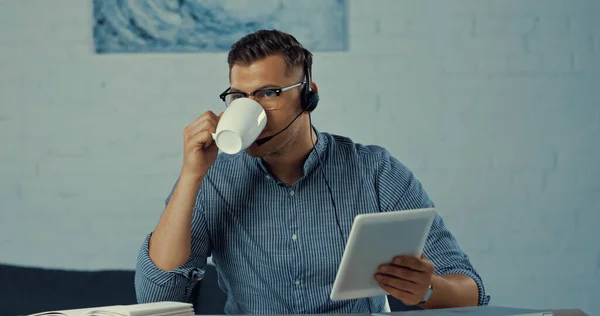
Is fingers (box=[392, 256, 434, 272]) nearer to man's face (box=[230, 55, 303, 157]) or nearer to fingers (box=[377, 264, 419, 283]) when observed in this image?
fingers (box=[377, 264, 419, 283])

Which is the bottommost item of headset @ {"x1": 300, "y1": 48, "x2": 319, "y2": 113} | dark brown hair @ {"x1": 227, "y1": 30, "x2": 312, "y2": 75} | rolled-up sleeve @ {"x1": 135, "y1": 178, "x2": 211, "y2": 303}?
rolled-up sleeve @ {"x1": 135, "y1": 178, "x2": 211, "y2": 303}

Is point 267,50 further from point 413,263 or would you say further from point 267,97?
point 413,263

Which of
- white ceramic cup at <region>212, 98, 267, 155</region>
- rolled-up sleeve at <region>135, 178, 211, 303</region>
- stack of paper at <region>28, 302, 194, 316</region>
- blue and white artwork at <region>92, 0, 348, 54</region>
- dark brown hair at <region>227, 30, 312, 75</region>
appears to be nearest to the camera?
stack of paper at <region>28, 302, 194, 316</region>

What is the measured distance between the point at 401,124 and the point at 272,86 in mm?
1258

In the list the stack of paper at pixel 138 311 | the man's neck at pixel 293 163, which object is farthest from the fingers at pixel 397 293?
the man's neck at pixel 293 163

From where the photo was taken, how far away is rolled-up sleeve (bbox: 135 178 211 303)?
158cm

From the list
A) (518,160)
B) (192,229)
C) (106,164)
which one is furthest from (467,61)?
(192,229)

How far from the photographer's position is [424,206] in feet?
5.93

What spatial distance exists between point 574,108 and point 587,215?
1.33ft

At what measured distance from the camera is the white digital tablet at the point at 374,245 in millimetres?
Answer: 1291

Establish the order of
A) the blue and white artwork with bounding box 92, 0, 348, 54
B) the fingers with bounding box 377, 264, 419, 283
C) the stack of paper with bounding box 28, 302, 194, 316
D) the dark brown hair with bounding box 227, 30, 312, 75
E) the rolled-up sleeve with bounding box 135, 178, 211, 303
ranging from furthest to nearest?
the blue and white artwork with bounding box 92, 0, 348, 54
the dark brown hair with bounding box 227, 30, 312, 75
the rolled-up sleeve with bounding box 135, 178, 211, 303
the fingers with bounding box 377, 264, 419, 283
the stack of paper with bounding box 28, 302, 194, 316

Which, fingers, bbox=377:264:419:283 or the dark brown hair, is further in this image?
the dark brown hair

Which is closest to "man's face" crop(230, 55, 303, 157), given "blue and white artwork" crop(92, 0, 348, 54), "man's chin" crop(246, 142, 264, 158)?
"man's chin" crop(246, 142, 264, 158)

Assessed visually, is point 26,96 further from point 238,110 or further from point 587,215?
point 587,215
